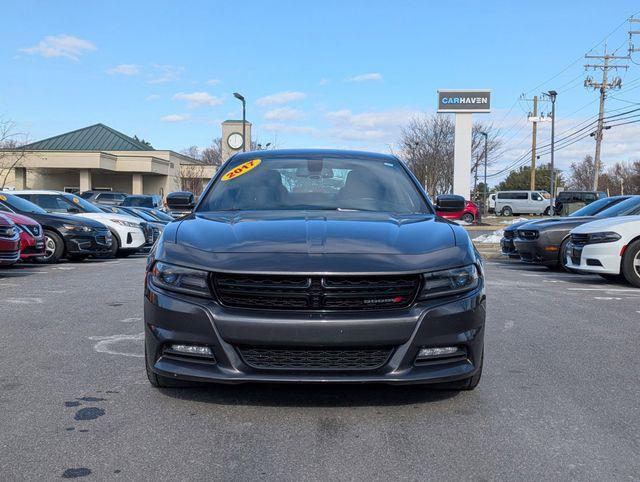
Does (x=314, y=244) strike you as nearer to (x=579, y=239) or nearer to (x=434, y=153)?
(x=579, y=239)

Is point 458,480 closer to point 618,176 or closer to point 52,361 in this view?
point 52,361

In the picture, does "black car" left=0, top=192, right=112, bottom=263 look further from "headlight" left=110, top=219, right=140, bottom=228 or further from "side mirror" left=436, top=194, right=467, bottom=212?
"side mirror" left=436, top=194, right=467, bottom=212

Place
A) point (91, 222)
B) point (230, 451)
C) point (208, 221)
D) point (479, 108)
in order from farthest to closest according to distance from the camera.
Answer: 1. point (479, 108)
2. point (91, 222)
3. point (208, 221)
4. point (230, 451)

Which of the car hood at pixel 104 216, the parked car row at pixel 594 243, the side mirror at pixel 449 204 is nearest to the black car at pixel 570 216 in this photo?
the parked car row at pixel 594 243

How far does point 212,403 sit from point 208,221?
43.0 inches

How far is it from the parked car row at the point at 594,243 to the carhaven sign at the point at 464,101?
92.2 ft

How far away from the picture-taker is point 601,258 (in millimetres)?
9977

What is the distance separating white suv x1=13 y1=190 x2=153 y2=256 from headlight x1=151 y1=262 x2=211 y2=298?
12.1 m

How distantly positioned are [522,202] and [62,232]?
133 ft

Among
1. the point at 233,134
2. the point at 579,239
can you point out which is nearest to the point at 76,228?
the point at 579,239

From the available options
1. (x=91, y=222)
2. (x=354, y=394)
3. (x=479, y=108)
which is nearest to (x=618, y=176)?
(x=479, y=108)

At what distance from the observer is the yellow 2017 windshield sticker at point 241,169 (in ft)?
16.5

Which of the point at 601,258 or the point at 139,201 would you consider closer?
the point at 601,258

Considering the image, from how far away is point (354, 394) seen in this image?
3979mm
